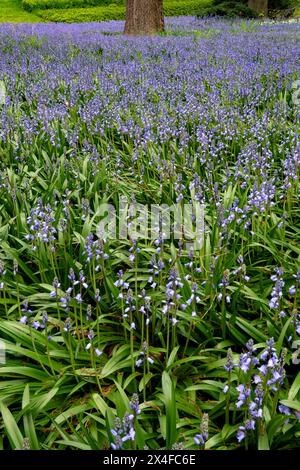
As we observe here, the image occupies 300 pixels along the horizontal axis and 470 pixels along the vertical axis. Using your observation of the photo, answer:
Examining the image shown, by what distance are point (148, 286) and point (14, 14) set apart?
3460 centimetres

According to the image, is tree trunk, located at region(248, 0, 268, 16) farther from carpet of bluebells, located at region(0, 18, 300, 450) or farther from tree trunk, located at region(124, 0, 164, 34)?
carpet of bluebells, located at region(0, 18, 300, 450)

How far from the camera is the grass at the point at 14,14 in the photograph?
30609 mm

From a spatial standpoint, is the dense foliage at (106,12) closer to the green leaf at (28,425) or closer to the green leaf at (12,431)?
the green leaf at (28,425)

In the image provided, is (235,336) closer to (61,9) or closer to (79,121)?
(79,121)

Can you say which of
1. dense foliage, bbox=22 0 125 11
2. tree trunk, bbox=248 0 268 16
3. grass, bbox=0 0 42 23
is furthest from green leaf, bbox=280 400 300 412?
dense foliage, bbox=22 0 125 11

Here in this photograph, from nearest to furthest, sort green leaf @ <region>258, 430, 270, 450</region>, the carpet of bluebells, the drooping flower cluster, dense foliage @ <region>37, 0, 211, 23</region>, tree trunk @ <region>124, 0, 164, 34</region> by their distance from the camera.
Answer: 1. the drooping flower cluster
2. green leaf @ <region>258, 430, 270, 450</region>
3. the carpet of bluebells
4. tree trunk @ <region>124, 0, 164, 34</region>
5. dense foliage @ <region>37, 0, 211, 23</region>

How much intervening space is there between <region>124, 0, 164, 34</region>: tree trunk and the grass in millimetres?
16359

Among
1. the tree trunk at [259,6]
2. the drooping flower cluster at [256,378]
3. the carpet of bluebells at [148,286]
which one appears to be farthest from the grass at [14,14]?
the drooping flower cluster at [256,378]

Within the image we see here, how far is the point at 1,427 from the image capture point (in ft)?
8.23

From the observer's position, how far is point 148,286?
3.63m

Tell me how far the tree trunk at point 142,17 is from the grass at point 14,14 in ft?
53.7

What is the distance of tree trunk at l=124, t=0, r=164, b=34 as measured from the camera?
15.4m

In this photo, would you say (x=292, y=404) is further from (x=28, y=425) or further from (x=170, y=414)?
(x=28, y=425)

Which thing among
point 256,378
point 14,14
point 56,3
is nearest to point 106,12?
point 56,3
